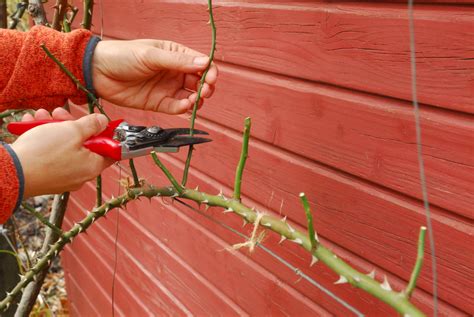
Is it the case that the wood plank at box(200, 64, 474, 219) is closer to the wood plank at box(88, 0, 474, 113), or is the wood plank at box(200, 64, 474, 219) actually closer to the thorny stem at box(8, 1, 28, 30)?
the wood plank at box(88, 0, 474, 113)

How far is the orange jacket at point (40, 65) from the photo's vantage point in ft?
5.42

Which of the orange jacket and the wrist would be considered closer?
the wrist

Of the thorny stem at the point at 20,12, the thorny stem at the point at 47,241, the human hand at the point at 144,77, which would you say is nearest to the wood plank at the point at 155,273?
the thorny stem at the point at 47,241

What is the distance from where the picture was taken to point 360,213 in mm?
1498

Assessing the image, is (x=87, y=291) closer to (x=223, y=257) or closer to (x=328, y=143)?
(x=223, y=257)

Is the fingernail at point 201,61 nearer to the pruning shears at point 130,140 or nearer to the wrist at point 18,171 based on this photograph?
the pruning shears at point 130,140

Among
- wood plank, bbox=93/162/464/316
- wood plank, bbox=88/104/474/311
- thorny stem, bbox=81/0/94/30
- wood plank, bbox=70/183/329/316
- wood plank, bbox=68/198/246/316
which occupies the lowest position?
wood plank, bbox=68/198/246/316

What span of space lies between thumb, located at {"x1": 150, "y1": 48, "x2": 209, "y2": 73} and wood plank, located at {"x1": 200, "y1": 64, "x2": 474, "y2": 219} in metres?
0.33

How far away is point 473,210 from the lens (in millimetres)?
1202

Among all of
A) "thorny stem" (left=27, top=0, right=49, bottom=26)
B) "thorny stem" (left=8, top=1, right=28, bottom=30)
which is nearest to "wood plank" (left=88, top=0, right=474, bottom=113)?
"thorny stem" (left=27, top=0, right=49, bottom=26)

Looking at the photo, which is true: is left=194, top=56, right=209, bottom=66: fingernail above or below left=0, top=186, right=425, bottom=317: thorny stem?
above

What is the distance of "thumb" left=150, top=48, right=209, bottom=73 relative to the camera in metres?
1.45

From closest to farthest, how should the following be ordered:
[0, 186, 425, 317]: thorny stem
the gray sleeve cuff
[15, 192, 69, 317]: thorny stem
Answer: [0, 186, 425, 317]: thorny stem < the gray sleeve cuff < [15, 192, 69, 317]: thorny stem

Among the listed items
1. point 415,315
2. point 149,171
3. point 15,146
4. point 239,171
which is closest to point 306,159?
point 239,171
